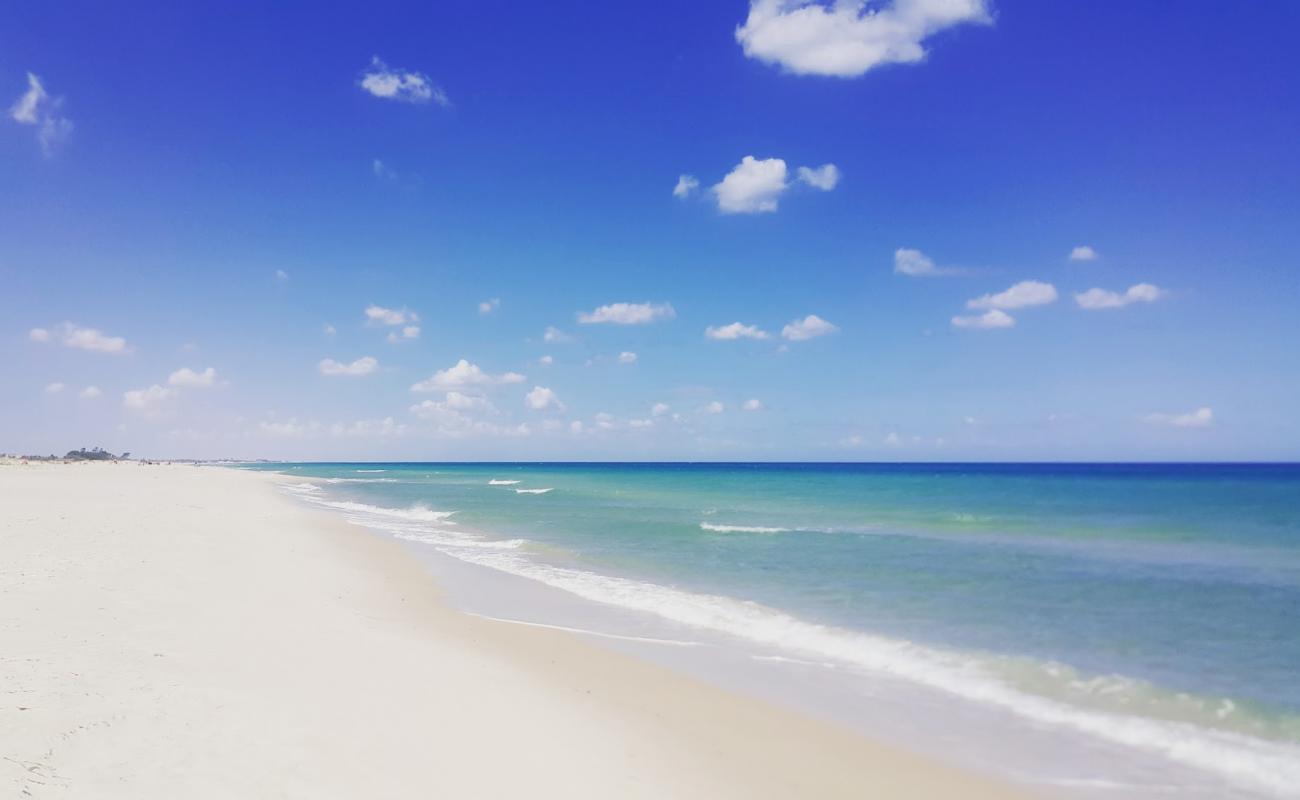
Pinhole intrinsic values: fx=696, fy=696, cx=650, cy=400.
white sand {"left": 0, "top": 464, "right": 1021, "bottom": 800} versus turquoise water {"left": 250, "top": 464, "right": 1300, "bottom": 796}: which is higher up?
white sand {"left": 0, "top": 464, "right": 1021, "bottom": 800}

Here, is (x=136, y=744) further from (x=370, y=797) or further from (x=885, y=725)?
(x=885, y=725)

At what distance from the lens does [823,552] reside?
73.6ft

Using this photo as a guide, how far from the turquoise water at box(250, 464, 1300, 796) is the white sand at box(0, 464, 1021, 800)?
314 centimetres

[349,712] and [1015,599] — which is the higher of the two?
[349,712]

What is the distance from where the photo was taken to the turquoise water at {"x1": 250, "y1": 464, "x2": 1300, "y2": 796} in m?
8.98

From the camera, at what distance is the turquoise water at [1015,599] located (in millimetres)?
8977

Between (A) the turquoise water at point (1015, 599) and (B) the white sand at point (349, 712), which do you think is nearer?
(B) the white sand at point (349, 712)

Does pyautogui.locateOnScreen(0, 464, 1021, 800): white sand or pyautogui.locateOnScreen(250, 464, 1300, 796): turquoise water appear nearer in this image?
pyautogui.locateOnScreen(0, 464, 1021, 800): white sand

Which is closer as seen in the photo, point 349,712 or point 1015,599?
point 349,712

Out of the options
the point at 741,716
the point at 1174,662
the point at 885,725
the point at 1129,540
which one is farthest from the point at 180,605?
the point at 1129,540

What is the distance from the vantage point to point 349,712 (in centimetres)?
726

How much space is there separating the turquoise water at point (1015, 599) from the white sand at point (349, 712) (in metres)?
3.14

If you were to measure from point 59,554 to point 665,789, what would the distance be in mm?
14999

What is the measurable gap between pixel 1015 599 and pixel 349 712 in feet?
46.1
